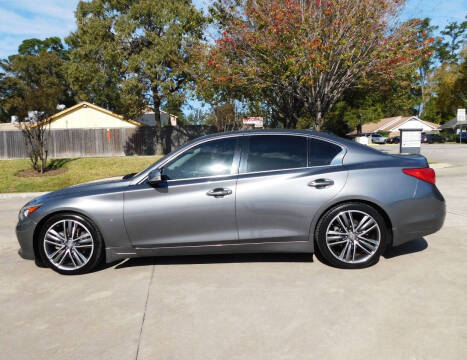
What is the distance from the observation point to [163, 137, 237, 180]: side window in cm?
458

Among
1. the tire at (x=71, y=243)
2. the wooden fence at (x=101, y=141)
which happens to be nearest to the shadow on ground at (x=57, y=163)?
the wooden fence at (x=101, y=141)

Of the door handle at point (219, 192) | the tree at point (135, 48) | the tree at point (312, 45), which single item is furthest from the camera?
the tree at point (135, 48)

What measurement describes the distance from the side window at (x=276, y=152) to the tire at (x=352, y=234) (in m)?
0.68

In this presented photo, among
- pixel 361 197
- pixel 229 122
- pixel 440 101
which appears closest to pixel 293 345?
pixel 361 197

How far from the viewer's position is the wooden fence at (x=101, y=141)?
27578mm

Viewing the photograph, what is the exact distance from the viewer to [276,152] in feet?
15.2

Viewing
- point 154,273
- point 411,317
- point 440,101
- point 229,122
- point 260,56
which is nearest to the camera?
point 411,317

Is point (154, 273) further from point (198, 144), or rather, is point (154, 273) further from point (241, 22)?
point (241, 22)

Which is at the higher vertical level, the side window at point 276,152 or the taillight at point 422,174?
the side window at point 276,152

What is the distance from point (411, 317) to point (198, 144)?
109 inches

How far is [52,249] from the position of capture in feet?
15.3

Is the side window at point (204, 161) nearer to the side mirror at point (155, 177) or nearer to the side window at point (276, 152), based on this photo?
the side mirror at point (155, 177)

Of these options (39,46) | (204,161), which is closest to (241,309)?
(204,161)

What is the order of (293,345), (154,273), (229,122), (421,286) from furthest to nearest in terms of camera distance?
1. (229,122)
2. (154,273)
3. (421,286)
4. (293,345)
